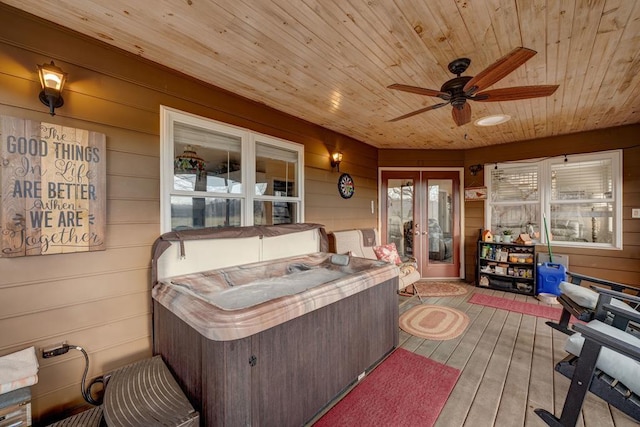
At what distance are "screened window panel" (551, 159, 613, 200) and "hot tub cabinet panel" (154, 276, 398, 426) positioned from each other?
4.04 metres

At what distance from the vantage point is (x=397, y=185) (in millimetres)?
4973

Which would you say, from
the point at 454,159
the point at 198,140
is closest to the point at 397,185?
the point at 454,159

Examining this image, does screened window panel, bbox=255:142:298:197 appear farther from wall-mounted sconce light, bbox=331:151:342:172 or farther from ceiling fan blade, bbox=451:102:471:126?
ceiling fan blade, bbox=451:102:471:126

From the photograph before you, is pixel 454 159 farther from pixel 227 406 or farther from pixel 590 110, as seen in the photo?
pixel 227 406

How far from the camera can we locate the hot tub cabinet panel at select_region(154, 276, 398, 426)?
4.06 feet

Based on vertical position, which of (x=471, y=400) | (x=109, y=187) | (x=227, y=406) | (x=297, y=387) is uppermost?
(x=109, y=187)

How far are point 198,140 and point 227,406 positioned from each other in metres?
2.11

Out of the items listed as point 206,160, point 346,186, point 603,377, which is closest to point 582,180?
point 346,186

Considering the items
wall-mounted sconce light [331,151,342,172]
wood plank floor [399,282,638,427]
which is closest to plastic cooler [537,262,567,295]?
wood plank floor [399,282,638,427]

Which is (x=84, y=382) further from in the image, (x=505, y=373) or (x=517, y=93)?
(x=517, y=93)

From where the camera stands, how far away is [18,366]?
1.41 meters

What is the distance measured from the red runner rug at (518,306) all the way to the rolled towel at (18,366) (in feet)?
14.7

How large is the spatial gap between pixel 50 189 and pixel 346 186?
3.26 metres

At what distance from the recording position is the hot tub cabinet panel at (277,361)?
124cm
